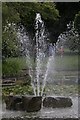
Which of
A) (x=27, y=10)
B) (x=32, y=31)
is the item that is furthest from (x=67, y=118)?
(x=32, y=31)

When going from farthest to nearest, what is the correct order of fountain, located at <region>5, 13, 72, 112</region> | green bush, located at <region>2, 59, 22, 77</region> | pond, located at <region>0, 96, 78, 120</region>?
green bush, located at <region>2, 59, 22, 77</region> → fountain, located at <region>5, 13, 72, 112</region> → pond, located at <region>0, 96, 78, 120</region>

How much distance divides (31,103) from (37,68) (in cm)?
934

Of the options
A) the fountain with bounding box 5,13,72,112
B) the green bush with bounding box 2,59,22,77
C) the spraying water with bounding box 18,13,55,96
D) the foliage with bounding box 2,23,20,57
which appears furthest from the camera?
the spraying water with bounding box 18,13,55,96

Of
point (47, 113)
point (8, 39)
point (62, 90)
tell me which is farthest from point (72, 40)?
point (47, 113)

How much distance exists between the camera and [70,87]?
11.7 m

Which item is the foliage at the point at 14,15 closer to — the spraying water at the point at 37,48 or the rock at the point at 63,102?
the spraying water at the point at 37,48

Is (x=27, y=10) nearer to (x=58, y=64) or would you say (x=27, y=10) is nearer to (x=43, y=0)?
(x=43, y=0)

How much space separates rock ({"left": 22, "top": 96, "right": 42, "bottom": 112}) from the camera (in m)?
7.73

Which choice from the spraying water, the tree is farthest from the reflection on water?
the tree

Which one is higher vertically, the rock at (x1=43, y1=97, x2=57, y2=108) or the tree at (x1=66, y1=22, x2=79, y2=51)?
the rock at (x1=43, y1=97, x2=57, y2=108)

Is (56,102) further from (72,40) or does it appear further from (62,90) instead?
(72,40)

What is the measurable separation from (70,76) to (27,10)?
3.09 m

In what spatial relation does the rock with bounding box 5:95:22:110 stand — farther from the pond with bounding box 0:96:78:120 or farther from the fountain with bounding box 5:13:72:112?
the pond with bounding box 0:96:78:120

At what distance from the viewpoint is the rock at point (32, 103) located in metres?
7.73
